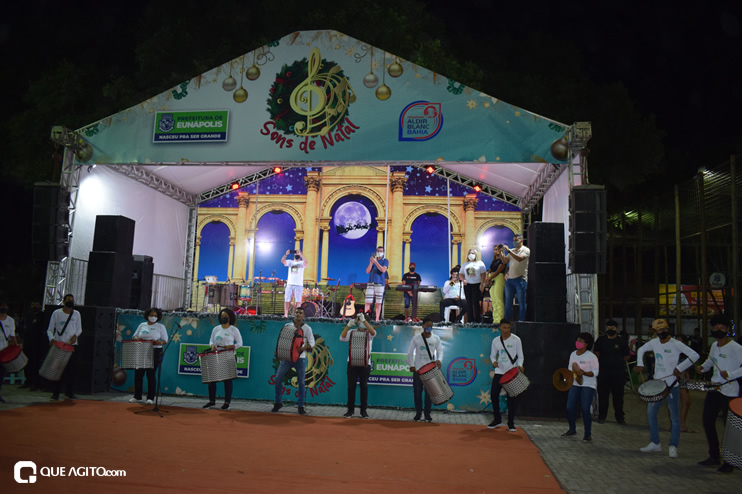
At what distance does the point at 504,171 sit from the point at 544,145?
14.1ft

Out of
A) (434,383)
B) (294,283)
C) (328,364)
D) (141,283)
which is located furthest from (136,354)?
(294,283)

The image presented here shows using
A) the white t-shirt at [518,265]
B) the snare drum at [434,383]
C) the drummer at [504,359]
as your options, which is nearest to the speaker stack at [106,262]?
the snare drum at [434,383]

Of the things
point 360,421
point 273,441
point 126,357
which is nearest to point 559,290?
point 360,421

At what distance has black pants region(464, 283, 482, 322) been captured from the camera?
12.2 metres

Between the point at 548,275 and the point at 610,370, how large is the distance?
1.99 meters

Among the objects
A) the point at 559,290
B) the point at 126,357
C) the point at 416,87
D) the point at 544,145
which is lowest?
the point at 126,357

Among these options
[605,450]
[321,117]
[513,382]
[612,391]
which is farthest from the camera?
[321,117]

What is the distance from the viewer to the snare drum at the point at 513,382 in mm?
8633

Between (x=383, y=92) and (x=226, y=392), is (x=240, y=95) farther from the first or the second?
(x=226, y=392)

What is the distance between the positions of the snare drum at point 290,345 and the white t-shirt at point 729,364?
5.85 metres

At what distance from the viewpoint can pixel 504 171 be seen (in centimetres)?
1589

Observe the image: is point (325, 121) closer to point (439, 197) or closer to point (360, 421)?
point (360, 421)

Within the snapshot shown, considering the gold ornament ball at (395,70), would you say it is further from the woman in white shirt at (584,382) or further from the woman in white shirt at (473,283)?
the woman in white shirt at (584,382)

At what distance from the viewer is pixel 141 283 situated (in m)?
14.1
